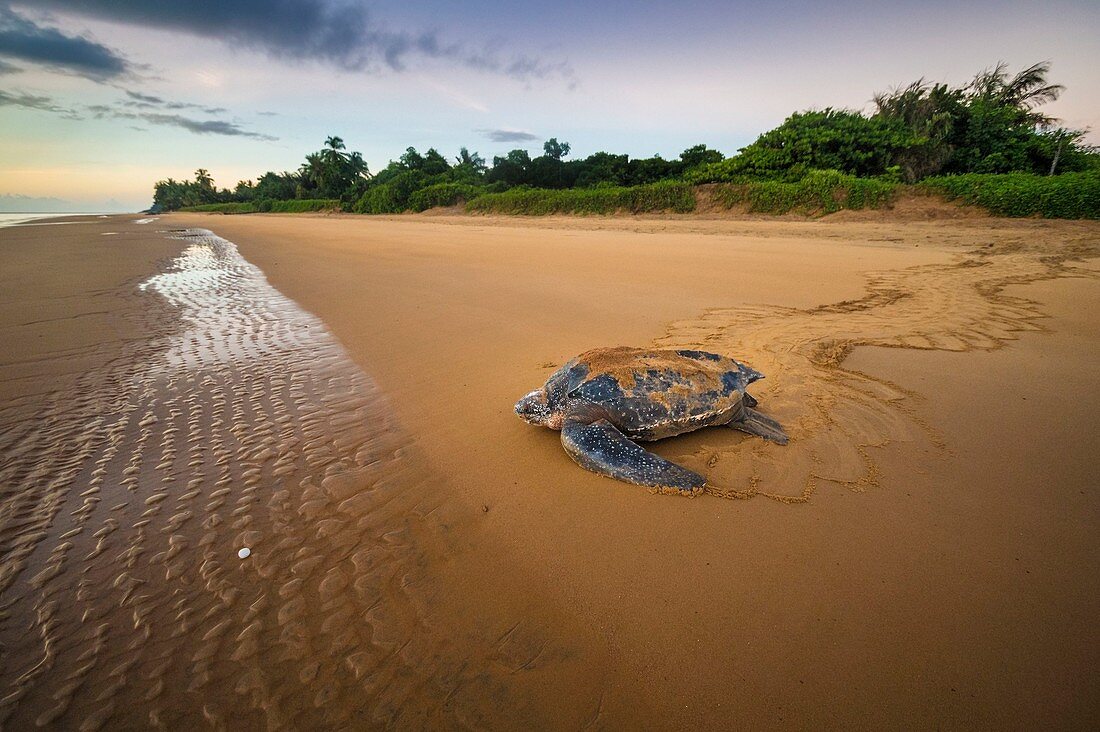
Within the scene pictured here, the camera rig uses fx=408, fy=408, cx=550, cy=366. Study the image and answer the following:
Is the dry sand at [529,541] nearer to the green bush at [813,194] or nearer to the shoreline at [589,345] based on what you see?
the shoreline at [589,345]

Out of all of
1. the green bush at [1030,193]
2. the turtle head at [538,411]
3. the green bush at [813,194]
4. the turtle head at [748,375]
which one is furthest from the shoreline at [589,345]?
the green bush at [813,194]

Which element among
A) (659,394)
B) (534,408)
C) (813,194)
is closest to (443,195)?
(813,194)

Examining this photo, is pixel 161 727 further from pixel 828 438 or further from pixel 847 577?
pixel 828 438

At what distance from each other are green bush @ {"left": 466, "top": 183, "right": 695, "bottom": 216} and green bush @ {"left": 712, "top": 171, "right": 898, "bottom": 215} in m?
2.90

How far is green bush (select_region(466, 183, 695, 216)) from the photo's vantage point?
26453 millimetres

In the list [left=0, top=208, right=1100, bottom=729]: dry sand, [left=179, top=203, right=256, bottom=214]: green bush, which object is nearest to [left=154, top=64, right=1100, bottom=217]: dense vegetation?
[left=0, top=208, right=1100, bottom=729]: dry sand

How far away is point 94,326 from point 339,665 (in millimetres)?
8075

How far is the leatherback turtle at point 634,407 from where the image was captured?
293cm

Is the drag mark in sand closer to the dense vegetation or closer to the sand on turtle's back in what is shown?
the sand on turtle's back

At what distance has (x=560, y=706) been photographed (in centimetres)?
160

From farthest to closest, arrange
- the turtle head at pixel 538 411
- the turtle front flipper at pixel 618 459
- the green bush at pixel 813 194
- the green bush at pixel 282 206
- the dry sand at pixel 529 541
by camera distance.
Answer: the green bush at pixel 282 206 → the green bush at pixel 813 194 → the turtle head at pixel 538 411 → the turtle front flipper at pixel 618 459 → the dry sand at pixel 529 541

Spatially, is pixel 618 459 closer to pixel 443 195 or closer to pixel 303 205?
pixel 443 195

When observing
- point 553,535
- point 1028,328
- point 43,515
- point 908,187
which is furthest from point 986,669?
point 908,187

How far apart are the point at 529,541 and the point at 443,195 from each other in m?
43.0
